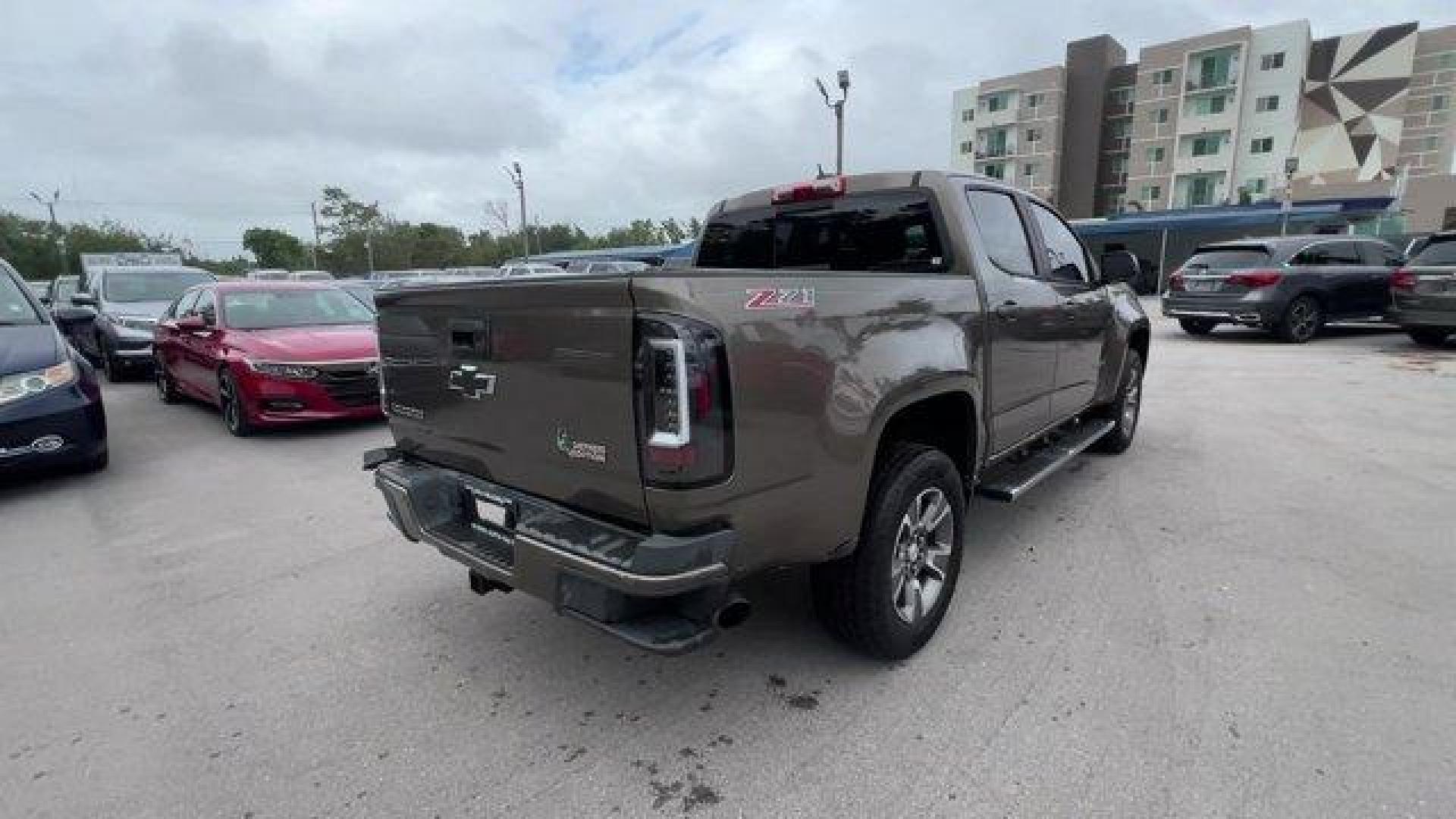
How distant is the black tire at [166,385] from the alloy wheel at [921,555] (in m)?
9.18

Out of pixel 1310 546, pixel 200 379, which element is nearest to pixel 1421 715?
pixel 1310 546

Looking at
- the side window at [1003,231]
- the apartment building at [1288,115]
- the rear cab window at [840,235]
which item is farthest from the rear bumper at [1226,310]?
the apartment building at [1288,115]

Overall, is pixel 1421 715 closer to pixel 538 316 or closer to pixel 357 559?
pixel 538 316

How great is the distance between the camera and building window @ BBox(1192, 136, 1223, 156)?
165 feet

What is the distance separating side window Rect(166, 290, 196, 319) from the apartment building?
5026 cm

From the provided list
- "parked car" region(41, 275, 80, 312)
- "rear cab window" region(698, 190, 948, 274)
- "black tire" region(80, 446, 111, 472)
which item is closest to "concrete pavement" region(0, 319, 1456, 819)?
"black tire" region(80, 446, 111, 472)

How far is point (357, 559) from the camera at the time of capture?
4.11 metres

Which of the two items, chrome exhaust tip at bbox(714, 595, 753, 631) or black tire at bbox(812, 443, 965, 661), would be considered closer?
chrome exhaust tip at bbox(714, 595, 753, 631)

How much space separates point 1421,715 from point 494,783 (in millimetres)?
3080

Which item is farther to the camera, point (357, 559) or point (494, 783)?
point (357, 559)

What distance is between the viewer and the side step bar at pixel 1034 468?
3643 millimetres

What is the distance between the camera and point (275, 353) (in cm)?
684

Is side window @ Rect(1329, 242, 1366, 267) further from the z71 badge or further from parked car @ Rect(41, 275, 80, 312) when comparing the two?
parked car @ Rect(41, 275, 80, 312)

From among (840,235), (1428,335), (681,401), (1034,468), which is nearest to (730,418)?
(681,401)
